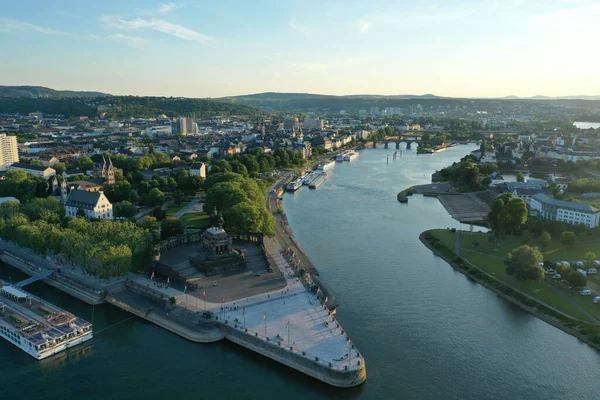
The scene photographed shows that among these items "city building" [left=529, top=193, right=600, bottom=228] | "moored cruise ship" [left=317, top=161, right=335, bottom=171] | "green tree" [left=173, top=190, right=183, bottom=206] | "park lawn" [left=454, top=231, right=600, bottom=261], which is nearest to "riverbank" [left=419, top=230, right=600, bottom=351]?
"park lawn" [left=454, top=231, right=600, bottom=261]

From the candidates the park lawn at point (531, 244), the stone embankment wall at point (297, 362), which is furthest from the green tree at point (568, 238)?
the stone embankment wall at point (297, 362)

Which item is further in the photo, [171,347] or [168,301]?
[168,301]

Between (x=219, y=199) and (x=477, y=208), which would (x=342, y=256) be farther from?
(x=477, y=208)

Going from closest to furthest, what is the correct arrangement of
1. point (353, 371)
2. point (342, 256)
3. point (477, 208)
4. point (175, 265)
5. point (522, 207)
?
point (353, 371) < point (175, 265) < point (342, 256) < point (522, 207) < point (477, 208)

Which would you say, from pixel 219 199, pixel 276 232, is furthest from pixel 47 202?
pixel 276 232

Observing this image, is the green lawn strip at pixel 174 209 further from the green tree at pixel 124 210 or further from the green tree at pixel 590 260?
the green tree at pixel 590 260
